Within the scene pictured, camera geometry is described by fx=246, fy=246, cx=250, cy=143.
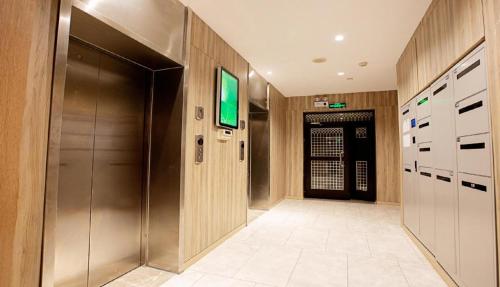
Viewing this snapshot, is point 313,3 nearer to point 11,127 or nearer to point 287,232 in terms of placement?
point 11,127

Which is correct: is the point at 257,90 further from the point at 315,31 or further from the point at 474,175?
the point at 474,175

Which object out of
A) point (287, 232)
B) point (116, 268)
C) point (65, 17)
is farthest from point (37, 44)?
point (287, 232)

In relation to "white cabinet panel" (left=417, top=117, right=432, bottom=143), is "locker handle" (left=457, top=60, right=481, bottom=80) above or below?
above

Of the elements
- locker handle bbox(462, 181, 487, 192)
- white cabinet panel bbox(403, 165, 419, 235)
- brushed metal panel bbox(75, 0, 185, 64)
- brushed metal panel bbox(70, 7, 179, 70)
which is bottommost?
white cabinet panel bbox(403, 165, 419, 235)

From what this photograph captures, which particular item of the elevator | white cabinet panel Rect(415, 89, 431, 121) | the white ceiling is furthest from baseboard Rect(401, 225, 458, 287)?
the white ceiling

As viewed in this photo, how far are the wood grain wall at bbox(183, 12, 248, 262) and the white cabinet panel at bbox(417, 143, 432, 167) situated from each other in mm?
2741

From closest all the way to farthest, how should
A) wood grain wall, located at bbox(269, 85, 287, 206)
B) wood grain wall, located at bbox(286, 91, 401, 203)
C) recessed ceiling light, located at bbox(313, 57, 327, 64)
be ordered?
recessed ceiling light, located at bbox(313, 57, 327, 64)
wood grain wall, located at bbox(269, 85, 287, 206)
wood grain wall, located at bbox(286, 91, 401, 203)

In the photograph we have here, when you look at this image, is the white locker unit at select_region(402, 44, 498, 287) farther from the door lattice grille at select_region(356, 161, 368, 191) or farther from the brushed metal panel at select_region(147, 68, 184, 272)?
the door lattice grille at select_region(356, 161, 368, 191)

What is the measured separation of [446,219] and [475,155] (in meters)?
0.93

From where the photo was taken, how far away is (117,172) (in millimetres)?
2684

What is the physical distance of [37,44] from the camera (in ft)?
5.02

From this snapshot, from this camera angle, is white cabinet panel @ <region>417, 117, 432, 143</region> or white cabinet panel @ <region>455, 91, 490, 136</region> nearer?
white cabinet panel @ <region>455, 91, 490, 136</region>

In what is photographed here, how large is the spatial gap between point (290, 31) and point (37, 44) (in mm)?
3021

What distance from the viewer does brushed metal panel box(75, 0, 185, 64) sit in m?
1.96
